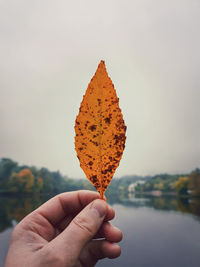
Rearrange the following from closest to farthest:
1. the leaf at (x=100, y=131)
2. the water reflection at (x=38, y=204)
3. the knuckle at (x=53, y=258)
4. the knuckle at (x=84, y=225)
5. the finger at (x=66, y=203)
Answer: the leaf at (x=100, y=131) → the knuckle at (x=53, y=258) → the knuckle at (x=84, y=225) → the finger at (x=66, y=203) → the water reflection at (x=38, y=204)

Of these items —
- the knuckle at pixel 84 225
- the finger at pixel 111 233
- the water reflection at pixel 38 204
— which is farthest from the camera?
the water reflection at pixel 38 204

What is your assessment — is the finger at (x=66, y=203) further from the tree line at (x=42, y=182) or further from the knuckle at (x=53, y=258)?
the tree line at (x=42, y=182)

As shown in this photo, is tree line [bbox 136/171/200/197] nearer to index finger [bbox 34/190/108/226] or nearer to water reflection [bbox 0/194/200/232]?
water reflection [bbox 0/194/200/232]

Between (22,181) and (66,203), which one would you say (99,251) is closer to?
(66,203)

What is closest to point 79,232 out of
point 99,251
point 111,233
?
point 111,233

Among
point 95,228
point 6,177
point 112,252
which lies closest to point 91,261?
point 112,252

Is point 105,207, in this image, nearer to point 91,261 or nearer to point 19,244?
point 19,244

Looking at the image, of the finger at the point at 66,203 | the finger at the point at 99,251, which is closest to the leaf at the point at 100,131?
the finger at the point at 99,251
